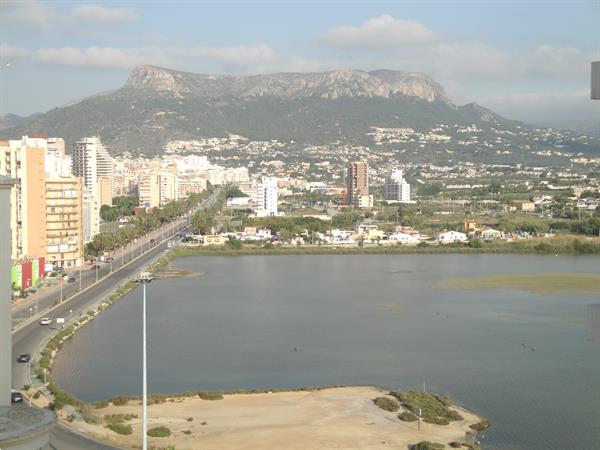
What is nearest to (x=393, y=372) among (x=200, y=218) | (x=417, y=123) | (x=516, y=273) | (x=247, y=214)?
(x=516, y=273)

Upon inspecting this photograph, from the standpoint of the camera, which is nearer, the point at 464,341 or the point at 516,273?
the point at 464,341

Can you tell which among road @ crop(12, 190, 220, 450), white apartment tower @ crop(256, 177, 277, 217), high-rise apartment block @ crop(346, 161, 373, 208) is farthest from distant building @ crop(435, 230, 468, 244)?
high-rise apartment block @ crop(346, 161, 373, 208)

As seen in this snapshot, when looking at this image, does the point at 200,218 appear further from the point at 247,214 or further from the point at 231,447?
the point at 231,447

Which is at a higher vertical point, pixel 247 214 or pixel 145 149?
pixel 145 149

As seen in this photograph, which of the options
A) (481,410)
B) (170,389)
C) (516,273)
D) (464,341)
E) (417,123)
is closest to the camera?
(481,410)

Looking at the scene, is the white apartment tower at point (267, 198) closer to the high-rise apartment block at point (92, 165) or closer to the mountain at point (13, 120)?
the high-rise apartment block at point (92, 165)

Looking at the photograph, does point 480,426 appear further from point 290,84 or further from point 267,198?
point 290,84

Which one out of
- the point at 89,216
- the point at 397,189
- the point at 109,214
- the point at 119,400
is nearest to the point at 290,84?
the point at 397,189

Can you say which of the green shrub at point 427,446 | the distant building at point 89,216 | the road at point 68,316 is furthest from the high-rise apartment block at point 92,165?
the green shrub at point 427,446
